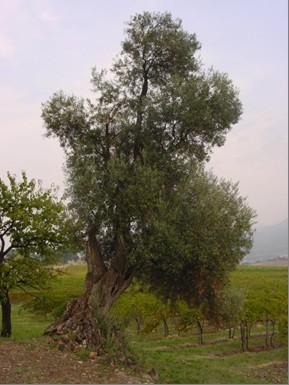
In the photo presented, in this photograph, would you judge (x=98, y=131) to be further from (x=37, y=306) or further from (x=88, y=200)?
(x=37, y=306)

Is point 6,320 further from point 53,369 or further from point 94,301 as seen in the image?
point 53,369

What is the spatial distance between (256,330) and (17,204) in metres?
33.4

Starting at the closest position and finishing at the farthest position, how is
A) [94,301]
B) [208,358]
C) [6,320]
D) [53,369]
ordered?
[53,369]
[94,301]
[6,320]
[208,358]

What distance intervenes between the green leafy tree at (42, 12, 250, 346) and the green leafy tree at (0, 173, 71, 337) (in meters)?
4.07

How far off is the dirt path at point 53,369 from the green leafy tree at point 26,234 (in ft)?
27.6

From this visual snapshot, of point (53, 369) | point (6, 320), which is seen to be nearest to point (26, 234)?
point (6, 320)

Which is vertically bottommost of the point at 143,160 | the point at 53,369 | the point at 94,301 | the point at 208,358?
the point at 208,358

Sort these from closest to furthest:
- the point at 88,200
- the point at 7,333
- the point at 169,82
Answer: the point at 88,200, the point at 169,82, the point at 7,333

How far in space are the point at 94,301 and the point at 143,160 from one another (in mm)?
7780

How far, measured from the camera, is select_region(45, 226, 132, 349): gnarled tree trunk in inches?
848

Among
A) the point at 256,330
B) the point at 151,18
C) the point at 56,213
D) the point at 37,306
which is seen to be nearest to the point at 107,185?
the point at 56,213

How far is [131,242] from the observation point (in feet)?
81.0

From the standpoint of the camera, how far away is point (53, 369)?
17.6 meters

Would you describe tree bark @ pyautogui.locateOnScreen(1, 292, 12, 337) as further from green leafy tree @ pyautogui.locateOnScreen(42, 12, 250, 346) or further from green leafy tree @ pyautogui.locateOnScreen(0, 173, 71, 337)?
green leafy tree @ pyautogui.locateOnScreen(42, 12, 250, 346)
